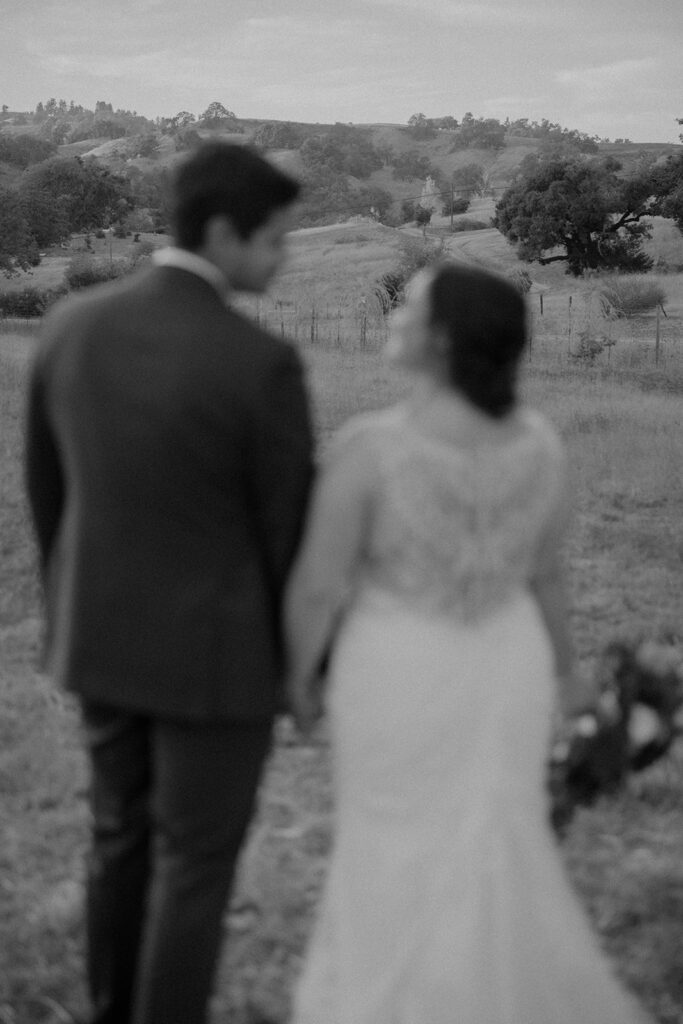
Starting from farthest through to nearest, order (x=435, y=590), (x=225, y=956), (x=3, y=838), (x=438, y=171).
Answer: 1. (x=438, y=171)
2. (x=3, y=838)
3. (x=225, y=956)
4. (x=435, y=590)

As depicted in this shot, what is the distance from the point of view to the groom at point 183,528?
226cm

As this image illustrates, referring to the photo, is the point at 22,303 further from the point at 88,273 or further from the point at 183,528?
the point at 183,528

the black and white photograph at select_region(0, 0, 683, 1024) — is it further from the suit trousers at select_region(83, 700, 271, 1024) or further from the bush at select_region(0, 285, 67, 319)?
the bush at select_region(0, 285, 67, 319)

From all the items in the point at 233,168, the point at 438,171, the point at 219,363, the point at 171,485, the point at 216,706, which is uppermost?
the point at 438,171

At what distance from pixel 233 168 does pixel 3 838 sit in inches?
119

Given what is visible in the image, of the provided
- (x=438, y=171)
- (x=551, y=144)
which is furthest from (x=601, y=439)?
(x=551, y=144)

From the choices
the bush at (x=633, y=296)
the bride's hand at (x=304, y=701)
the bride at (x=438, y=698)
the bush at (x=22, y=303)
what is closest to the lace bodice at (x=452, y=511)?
the bride at (x=438, y=698)

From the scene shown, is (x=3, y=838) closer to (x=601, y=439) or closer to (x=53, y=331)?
(x=53, y=331)

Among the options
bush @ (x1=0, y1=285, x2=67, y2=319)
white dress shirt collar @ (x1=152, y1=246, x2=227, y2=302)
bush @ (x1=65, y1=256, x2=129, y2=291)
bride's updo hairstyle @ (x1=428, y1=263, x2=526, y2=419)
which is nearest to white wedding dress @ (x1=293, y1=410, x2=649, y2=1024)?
bride's updo hairstyle @ (x1=428, y1=263, x2=526, y2=419)

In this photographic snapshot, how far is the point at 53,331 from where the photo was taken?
2.40m

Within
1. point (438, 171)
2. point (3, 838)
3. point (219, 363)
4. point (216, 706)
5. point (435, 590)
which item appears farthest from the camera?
point (438, 171)

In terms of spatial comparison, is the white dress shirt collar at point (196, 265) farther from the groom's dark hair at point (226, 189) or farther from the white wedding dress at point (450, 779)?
the white wedding dress at point (450, 779)

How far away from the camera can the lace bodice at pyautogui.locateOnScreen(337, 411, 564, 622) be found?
2.43 m

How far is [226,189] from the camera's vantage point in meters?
2.28
